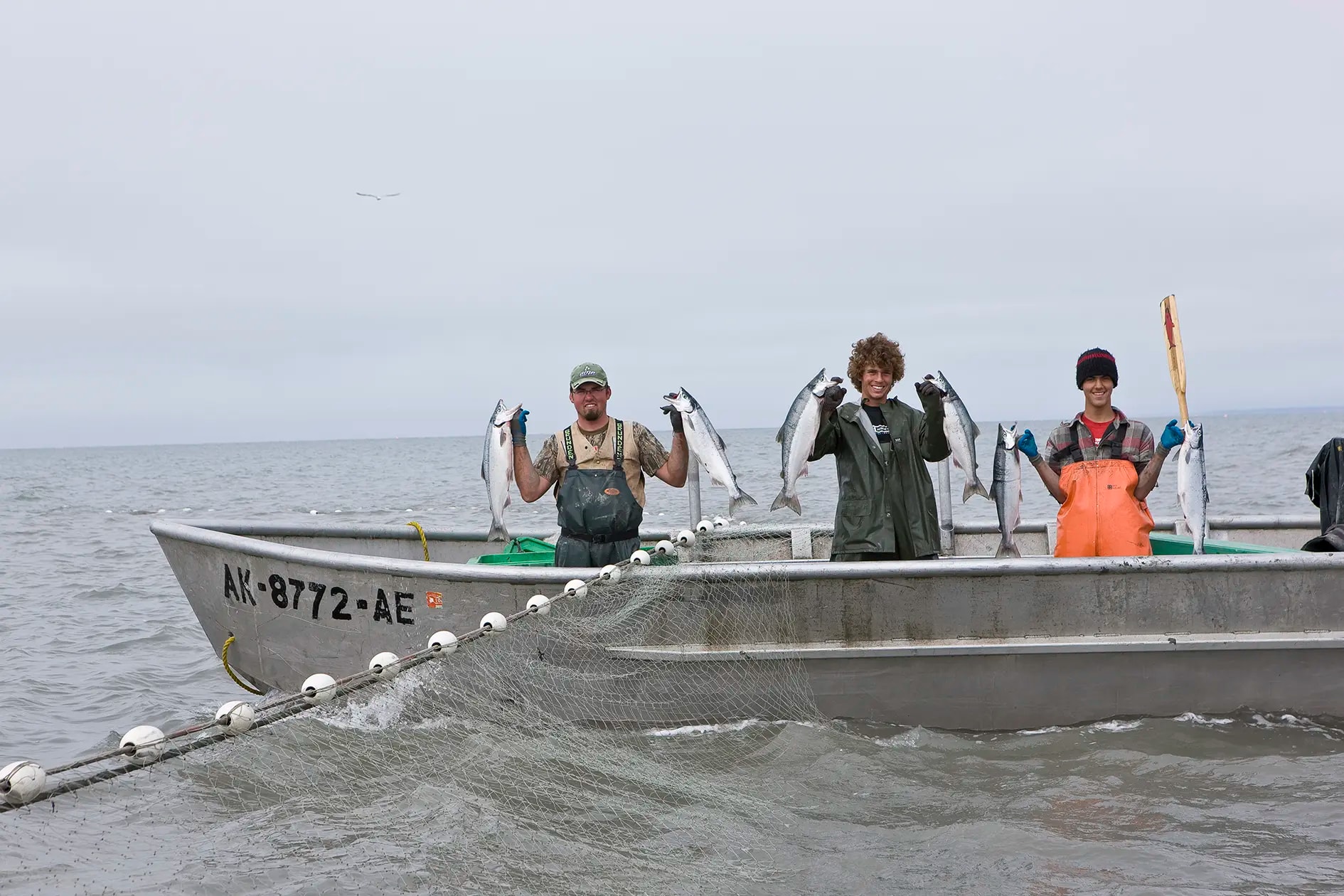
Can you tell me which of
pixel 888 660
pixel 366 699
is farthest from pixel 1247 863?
pixel 366 699

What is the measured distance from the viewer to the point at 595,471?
638 centimetres

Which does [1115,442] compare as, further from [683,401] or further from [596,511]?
[596,511]

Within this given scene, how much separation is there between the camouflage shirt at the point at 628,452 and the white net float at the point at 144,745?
306 cm

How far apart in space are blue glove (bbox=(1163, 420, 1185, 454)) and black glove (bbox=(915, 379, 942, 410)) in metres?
1.22

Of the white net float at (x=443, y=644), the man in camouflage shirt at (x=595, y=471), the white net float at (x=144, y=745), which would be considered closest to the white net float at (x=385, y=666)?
the white net float at (x=443, y=644)

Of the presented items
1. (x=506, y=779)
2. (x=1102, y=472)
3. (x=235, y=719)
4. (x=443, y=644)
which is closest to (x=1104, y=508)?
(x=1102, y=472)

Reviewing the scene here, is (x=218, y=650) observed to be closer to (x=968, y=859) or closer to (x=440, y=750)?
(x=440, y=750)

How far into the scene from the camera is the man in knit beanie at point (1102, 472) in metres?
6.04

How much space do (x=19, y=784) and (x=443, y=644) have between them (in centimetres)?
186

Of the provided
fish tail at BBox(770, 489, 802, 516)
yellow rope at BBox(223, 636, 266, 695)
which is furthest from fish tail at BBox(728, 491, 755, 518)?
yellow rope at BBox(223, 636, 266, 695)

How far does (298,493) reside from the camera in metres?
37.0

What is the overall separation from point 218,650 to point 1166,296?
6.98m

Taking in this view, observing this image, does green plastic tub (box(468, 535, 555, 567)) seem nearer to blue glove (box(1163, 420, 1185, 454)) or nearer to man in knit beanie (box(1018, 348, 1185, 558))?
man in knit beanie (box(1018, 348, 1185, 558))

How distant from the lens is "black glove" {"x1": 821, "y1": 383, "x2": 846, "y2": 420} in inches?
224
